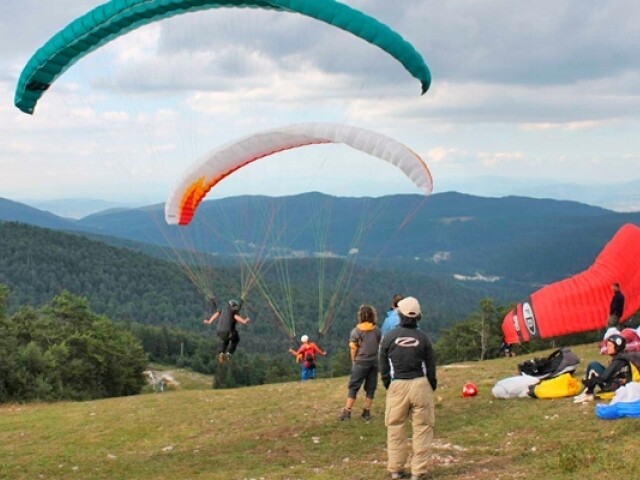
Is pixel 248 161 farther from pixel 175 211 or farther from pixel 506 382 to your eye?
pixel 506 382

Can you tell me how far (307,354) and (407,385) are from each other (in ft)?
32.8

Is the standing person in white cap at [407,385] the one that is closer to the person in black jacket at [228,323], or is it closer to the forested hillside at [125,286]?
the person in black jacket at [228,323]

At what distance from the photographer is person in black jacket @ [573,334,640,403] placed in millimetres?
10492

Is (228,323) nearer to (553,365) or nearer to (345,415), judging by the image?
(345,415)

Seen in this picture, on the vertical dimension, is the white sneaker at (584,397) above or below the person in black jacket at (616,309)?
below

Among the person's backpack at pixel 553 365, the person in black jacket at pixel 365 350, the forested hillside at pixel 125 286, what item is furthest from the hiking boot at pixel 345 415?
the forested hillside at pixel 125 286

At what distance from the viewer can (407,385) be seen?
8312 mm

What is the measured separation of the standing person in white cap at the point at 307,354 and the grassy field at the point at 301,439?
1601 mm

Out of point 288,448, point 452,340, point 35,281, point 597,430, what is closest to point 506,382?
point 597,430

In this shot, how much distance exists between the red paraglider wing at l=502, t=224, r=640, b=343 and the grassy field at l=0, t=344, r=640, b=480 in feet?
23.3

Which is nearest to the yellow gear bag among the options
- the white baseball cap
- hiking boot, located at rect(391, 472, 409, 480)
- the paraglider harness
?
hiking boot, located at rect(391, 472, 409, 480)

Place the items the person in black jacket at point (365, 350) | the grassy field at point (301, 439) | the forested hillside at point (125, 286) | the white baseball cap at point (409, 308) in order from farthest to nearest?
the forested hillside at point (125, 286)
the person in black jacket at point (365, 350)
the grassy field at point (301, 439)
the white baseball cap at point (409, 308)

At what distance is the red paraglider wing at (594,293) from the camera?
22.5 meters

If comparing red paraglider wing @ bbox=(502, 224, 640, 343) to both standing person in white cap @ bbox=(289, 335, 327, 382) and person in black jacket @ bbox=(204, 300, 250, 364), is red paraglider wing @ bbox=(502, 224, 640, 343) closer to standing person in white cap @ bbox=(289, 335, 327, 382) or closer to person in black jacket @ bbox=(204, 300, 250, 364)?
standing person in white cap @ bbox=(289, 335, 327, 382)
